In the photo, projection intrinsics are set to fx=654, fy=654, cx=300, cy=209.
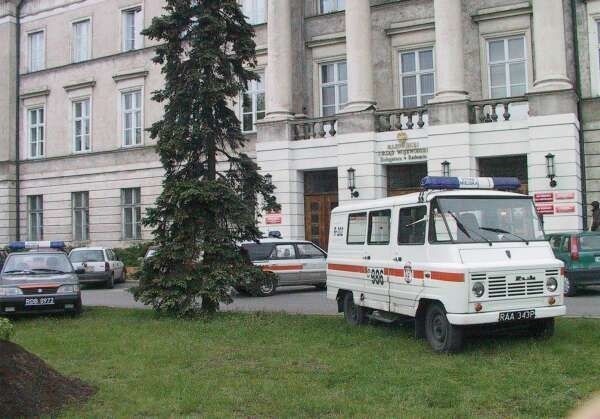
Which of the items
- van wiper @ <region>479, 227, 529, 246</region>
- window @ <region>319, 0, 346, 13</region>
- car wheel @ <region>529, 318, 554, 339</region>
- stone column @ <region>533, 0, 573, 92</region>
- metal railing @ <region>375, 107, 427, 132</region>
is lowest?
car wheel @ <region>529, 318, 554, 339</region>

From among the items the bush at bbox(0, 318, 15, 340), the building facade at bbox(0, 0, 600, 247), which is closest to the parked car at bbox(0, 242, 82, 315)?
the bush at bbox(0, 318, 15, 340)

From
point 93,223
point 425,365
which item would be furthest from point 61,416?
point 93,223

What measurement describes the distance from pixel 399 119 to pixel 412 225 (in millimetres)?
14933

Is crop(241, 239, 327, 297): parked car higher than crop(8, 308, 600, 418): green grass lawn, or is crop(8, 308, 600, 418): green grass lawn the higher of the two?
crop(241, 239, 327, 297): parked car

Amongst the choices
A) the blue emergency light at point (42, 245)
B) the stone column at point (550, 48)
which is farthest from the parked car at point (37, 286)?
the stone column at point (550, 48)

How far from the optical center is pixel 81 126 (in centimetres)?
3641

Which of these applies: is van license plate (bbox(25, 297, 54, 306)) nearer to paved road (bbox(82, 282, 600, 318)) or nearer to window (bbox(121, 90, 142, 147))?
paved road (bbox(82, 282, 600, 318))

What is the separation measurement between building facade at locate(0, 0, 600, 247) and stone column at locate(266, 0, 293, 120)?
0.06m

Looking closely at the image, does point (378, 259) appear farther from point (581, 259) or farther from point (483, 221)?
point (581, 259)

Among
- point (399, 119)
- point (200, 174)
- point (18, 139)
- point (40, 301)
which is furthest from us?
point (18, 139)

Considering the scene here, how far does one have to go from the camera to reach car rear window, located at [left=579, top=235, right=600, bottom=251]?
17.1m

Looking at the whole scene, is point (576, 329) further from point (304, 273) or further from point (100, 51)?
point (100, 51)

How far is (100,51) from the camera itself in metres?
35.3

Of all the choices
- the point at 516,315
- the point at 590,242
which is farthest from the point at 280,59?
the point at 516,315
